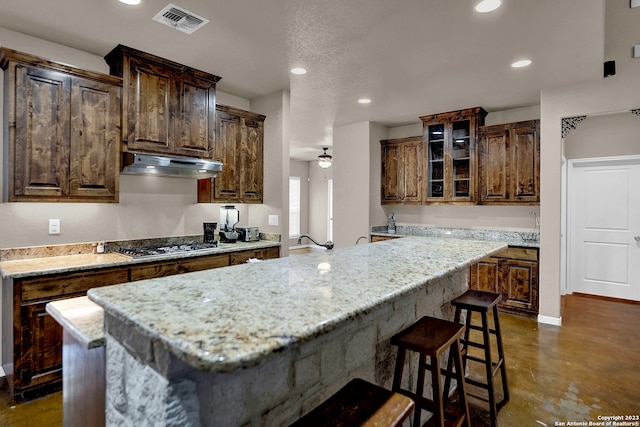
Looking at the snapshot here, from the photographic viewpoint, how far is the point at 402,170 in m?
5.53

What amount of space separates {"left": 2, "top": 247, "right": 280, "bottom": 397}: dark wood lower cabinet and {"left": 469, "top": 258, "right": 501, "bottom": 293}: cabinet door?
419cm

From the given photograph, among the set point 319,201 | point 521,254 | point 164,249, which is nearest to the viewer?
point 164,249

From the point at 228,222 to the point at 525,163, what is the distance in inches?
148

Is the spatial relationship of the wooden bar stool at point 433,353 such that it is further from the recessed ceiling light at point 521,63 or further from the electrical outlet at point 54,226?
the electrical outlet at point 54,226

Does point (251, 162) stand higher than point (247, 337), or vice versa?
point (251, 162)

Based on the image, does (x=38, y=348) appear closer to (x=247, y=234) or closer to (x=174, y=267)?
(x=174, y=267)

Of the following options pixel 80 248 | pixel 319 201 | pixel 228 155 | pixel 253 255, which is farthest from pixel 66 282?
pixel 319 201

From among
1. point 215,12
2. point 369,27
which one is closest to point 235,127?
point 215,12

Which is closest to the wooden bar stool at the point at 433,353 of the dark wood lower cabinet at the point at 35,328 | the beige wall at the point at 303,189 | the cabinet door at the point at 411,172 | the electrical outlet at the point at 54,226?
the dark wood lower cabinet at the point at 35,328

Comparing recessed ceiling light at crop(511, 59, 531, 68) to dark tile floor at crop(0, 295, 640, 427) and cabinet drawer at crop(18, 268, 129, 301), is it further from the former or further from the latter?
cabinet drawer at crop(18, 268, 129, 301)

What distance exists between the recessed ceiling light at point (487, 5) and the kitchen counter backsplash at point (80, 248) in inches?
133

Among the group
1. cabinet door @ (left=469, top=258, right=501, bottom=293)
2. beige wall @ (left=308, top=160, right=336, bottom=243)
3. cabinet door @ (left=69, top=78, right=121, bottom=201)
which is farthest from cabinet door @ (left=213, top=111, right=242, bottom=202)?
beige wall @ (left=308, top=160, right=336, bottom=243)

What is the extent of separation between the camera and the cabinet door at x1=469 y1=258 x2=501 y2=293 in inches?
174

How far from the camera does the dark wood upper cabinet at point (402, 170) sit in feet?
17.5
